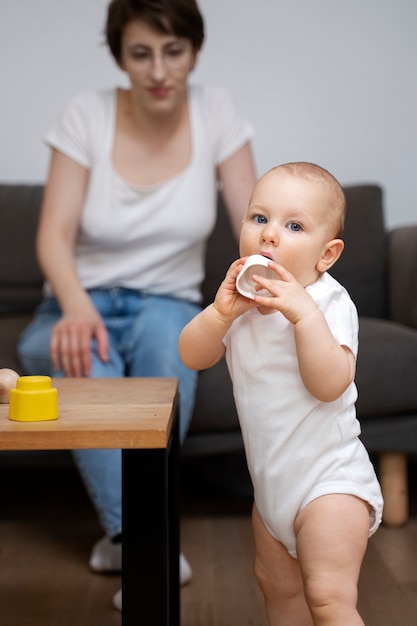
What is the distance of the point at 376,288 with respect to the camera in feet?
7.35

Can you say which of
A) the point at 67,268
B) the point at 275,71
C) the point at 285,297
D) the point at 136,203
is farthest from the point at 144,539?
the point at 275,71

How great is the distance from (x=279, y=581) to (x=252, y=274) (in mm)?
388

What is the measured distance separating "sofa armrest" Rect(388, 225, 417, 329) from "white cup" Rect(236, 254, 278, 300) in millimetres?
1141

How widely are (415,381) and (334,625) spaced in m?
0.93

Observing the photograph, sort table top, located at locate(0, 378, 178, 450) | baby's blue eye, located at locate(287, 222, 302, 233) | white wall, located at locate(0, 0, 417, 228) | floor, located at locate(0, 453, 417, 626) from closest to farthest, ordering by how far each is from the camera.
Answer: table top, located at locate(0, 378, 178, 450), baby's blue eye, located at locate(287, 222, 302, 233), floor, located at locate(0, 453, 417, 626), white wall, located at locate(0, 0, 417, 228)

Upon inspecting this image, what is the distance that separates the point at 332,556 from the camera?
3.07 feet

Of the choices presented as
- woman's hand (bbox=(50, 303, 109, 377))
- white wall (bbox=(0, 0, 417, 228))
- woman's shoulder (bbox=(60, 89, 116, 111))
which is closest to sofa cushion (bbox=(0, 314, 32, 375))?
woman's hand (bbox=(50, 303, 109, 377))

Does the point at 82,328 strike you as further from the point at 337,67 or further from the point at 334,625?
the point at 337,67

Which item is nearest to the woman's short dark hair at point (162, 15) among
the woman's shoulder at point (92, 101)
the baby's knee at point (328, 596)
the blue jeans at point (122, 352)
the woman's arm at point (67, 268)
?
the woman's shoulder at point (92, 101)

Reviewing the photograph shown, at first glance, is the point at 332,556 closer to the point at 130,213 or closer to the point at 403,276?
the point at 130,213

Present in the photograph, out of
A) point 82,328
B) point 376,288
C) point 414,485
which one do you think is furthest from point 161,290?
point 414,485

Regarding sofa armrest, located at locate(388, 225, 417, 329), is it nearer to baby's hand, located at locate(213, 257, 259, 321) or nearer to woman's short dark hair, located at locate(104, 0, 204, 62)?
woman's short dark hair, located at locate(104, 0, 204, 62)

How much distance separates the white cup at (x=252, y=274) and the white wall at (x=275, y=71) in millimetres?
1667

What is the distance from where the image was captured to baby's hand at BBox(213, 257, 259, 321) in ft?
3.18
